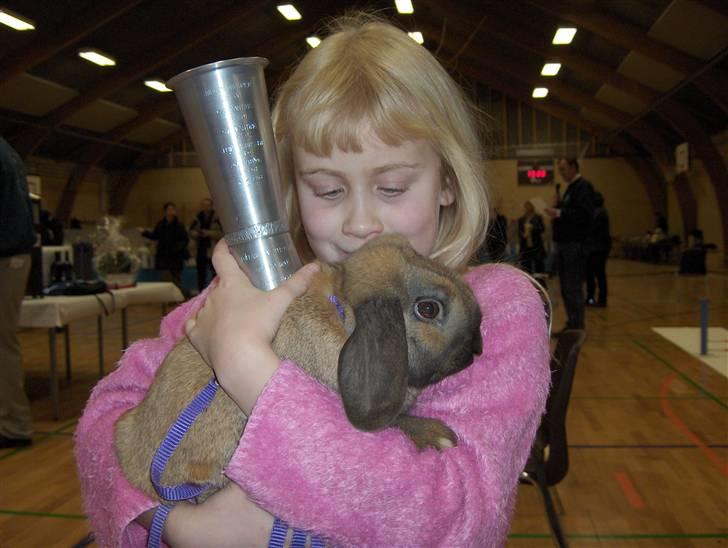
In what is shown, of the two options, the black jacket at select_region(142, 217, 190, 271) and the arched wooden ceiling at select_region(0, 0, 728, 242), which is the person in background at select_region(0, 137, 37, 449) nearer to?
the arched wooden ceiling at select_region(0, 0, 728, 242)

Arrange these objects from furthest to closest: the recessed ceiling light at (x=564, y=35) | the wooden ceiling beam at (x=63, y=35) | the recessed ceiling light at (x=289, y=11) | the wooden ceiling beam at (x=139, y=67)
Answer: the wooden ceiling beam at (x=139, y=67) < the recessed ceiling light at (x=289, y=11) < the recessed ceiling light at (x=564, y=35) < the wooden ceiling beam at (x=63, y=35)

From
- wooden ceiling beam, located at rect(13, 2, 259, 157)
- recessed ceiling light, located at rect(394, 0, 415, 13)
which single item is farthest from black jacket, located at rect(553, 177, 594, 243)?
wooden ceiling beam, located at rect(13, 2, 259, 157)

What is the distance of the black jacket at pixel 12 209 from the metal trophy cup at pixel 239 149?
4787 mm

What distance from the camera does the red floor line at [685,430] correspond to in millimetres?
5207

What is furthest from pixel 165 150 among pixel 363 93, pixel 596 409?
pixel 363 93

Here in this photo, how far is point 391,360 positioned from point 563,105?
101ft

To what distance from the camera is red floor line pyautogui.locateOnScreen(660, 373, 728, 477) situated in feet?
17.1

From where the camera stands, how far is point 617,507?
453cm

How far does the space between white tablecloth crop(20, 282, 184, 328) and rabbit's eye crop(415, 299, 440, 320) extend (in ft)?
18.9

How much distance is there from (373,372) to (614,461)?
15.3 ft

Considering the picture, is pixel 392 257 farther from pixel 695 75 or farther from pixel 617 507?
pixel 695 75

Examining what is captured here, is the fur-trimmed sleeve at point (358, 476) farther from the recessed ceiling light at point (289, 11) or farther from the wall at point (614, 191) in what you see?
the wall at point (614, 191)

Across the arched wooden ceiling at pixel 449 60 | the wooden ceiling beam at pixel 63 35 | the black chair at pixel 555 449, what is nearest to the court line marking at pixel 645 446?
the black chair at pixel 555 449

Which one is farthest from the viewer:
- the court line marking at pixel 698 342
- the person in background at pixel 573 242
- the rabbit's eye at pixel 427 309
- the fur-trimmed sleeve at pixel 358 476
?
the person in background at pixel 573 242
